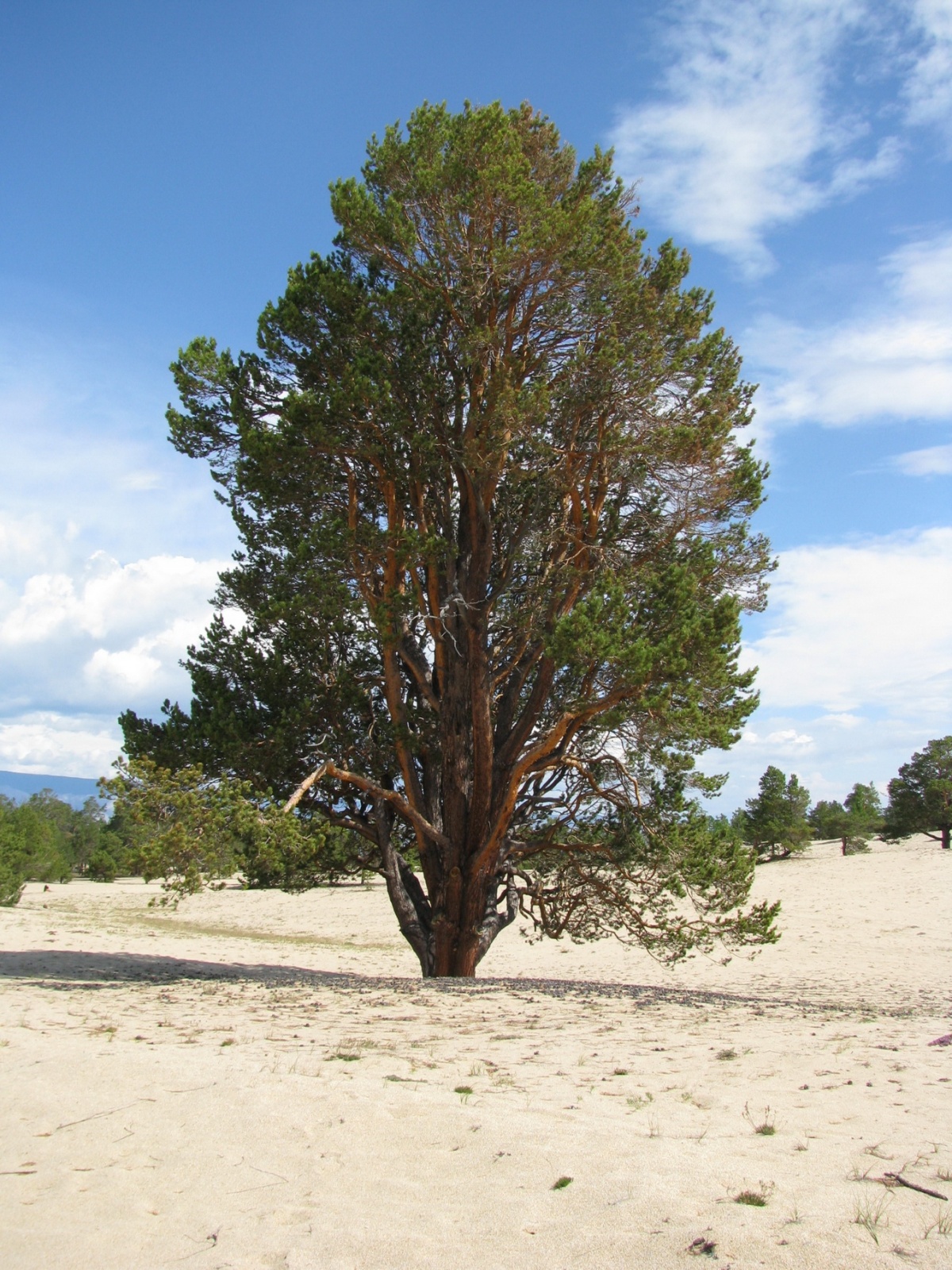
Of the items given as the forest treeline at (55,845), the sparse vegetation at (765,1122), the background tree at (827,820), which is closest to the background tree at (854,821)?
the background tree at (827,820)

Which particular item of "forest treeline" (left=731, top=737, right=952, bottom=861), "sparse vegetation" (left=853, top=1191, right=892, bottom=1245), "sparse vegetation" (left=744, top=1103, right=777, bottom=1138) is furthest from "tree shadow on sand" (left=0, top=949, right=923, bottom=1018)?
"forest treeline" (left=731, top=737, right=952, bottom=861)

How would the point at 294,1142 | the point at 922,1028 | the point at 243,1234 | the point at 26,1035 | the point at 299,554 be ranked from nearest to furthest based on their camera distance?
the point at 243,1234, the point at 294,1142, the point at 26,1035, the point at 922,1028, the point at 299,554

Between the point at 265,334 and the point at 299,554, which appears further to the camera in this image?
the point at 265,334

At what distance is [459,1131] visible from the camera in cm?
455

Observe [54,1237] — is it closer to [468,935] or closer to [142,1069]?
[142,1069]

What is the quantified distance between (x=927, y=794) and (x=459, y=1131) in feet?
171

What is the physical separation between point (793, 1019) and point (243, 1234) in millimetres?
7694

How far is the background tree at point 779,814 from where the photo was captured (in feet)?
167

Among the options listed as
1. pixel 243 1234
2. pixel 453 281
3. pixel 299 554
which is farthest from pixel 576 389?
pixel 243 1234

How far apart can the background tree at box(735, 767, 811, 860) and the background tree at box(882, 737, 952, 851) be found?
5.24 metres

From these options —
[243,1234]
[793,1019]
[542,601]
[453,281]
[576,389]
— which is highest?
[453,281]

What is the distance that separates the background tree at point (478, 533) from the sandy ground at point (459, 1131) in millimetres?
3343

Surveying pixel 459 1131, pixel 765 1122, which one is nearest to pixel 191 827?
pixel 459 1131

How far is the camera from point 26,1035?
23.2ft
